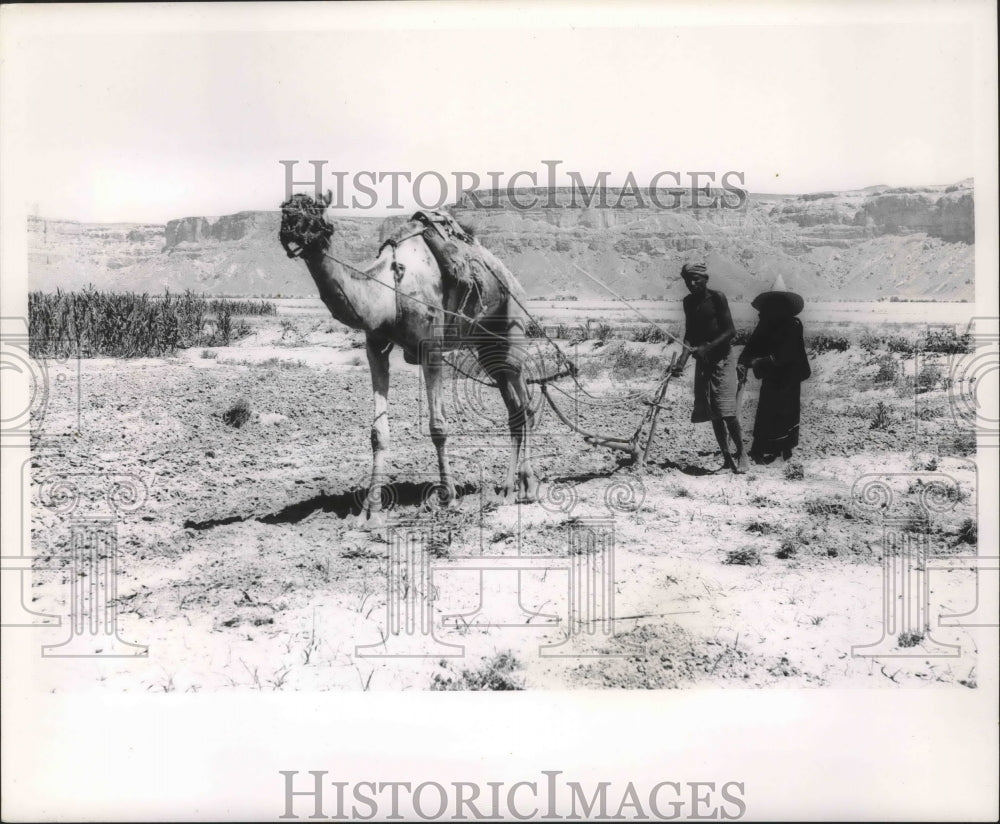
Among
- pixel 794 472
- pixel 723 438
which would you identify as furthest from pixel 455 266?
pixel 794 472

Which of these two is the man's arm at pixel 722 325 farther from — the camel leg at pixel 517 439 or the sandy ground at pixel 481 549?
the camel leg at pixel 517 439

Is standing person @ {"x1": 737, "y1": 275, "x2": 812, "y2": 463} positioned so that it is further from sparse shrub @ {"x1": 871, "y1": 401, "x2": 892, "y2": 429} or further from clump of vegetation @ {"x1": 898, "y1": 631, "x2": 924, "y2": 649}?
clump of vegetation @ {"x1": 898, "y1": 631, "x2": 924, "y2": 649}

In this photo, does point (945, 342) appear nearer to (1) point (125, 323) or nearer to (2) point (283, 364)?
(2) point (283, 364)

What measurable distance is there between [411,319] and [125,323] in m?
3.78

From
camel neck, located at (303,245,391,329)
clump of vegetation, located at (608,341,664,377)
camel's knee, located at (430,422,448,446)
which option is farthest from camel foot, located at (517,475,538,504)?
clump of vegetation, located at (608,341,664,377)

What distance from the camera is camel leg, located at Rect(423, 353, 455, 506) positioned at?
22.7 feet

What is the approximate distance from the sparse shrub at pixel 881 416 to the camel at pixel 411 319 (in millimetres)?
3641

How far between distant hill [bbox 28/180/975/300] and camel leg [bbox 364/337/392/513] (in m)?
0.91

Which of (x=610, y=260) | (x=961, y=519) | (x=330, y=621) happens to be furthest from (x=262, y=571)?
(x=961, y=519)

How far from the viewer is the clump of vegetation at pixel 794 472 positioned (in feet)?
25.7

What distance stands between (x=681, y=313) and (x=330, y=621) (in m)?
4.35

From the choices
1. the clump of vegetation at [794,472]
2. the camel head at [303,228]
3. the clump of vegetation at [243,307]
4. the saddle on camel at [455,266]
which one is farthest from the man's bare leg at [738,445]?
the clump of vegetation at [243,307]

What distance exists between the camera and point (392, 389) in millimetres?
9352

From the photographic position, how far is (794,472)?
7824 mm
